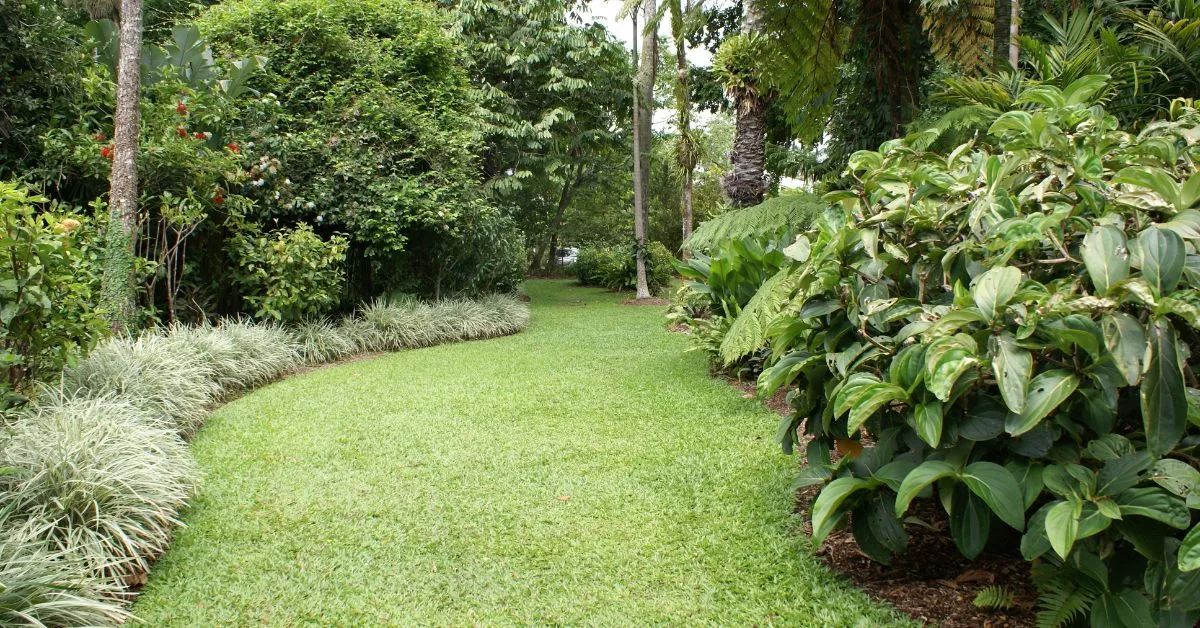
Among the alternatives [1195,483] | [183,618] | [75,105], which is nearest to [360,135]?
[75,105]

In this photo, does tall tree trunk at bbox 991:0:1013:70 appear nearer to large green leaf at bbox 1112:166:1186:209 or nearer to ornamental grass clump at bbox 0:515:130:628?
large green leaf at bbox 1112:166:1186:209

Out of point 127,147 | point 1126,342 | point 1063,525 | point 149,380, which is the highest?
point 127,147

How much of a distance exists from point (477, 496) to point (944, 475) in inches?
88.7

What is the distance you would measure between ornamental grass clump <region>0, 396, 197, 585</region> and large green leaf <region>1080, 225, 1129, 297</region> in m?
3.34

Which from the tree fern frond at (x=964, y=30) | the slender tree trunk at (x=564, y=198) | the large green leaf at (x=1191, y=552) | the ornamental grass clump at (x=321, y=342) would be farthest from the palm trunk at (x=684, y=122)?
the large green leaf at (x=1191, y=552)

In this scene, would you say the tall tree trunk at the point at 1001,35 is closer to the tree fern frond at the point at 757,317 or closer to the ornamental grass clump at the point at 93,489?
the tree fern frond at the point at 757,317

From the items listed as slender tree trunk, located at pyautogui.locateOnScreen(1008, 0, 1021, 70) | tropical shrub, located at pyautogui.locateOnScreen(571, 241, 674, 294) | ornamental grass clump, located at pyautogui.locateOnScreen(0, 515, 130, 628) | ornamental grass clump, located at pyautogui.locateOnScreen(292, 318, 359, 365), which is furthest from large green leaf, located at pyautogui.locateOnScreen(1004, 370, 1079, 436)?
tropical shrub, located at pyautogui.locateOnScreen(571, 241, 674, 294)

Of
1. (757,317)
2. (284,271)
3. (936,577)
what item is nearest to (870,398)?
(936,577)

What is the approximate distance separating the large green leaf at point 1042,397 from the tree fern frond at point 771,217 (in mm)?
2512

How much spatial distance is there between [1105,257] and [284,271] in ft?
23.7

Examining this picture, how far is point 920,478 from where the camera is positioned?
1.91 meters

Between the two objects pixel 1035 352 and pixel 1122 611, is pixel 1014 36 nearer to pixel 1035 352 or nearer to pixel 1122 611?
pixel 1035 352

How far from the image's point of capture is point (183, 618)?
7.89 feet

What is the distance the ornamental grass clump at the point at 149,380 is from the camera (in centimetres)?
417
